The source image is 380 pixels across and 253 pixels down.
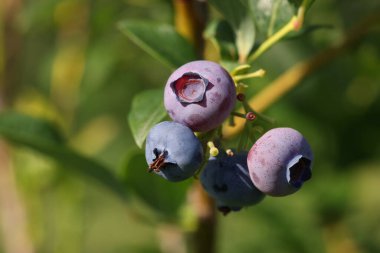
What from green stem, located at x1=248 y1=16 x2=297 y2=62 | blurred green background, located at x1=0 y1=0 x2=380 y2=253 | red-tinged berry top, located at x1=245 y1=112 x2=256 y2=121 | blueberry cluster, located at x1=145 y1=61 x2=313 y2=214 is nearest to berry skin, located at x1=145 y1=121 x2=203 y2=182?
blueberry cluster, located at x1=145 y1=61 x2=313 y2=214

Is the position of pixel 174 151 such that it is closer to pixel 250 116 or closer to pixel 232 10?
pixel 250 116

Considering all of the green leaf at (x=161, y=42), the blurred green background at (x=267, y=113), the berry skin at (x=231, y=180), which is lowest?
the blurred green background at (x=267, y=113)

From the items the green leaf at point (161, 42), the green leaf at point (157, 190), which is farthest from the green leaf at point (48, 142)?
the green leaf at point (161, 42)

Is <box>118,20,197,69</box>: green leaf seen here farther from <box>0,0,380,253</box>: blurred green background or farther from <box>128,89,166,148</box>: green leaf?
<box>0,0,380,253</box>: blurred green background

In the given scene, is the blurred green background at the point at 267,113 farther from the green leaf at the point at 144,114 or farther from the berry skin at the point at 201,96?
the berry skin at the point at 201,96

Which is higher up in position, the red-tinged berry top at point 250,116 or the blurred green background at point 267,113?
the red-tinged berry top at point 250,116

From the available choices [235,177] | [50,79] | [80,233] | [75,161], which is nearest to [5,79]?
[50,79]

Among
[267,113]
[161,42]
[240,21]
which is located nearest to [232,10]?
[240,21]

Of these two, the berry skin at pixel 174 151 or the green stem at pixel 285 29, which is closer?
the berry skin at pixel 174 151
